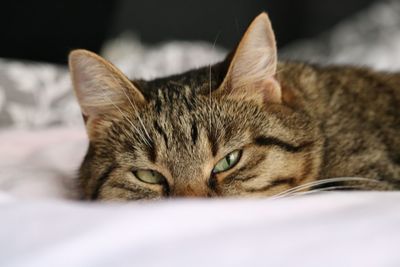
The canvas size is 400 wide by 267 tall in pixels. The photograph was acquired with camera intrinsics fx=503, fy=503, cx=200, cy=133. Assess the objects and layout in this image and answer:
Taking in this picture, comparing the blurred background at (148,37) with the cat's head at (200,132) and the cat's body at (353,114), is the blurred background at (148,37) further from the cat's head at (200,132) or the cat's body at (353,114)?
the cat's head at (200,132)

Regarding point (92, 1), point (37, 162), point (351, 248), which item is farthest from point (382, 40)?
point (351, 248)

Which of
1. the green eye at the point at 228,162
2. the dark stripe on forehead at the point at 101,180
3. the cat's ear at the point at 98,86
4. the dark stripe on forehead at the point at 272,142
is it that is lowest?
the dark stripe on forehead at the point at 101,180

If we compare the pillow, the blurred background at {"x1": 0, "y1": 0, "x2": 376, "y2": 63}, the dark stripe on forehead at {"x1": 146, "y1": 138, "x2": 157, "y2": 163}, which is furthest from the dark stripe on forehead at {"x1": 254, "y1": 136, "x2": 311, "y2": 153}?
the blurred background at {"x1": 0, "y1": 0, "x2": 376, "y2": 63}

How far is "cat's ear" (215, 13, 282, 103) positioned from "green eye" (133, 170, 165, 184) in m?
0.23

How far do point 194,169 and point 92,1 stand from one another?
1833mm

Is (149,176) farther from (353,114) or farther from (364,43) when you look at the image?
(364,43)

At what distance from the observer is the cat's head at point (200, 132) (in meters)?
1.07

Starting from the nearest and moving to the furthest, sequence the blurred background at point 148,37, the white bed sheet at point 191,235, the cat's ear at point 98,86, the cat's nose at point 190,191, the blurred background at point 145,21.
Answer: the white bed sheet at point 191,235 < the cat's nose at point 190,191 < the cat's ear at point 98,86 < the blurred background at point 148,37 < the blurred background at point 145,21

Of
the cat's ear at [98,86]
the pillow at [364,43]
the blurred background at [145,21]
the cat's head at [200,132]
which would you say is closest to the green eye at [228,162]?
the cat's head at [200,132]

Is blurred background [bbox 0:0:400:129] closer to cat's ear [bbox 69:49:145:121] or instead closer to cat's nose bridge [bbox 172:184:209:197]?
cat's ear [bbox 69:49:145:121]

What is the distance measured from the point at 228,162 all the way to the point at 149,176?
0.18m

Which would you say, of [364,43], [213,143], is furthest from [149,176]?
[364,43]

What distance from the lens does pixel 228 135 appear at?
1.09 meters

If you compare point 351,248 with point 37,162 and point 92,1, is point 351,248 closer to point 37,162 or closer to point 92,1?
point 37,162
